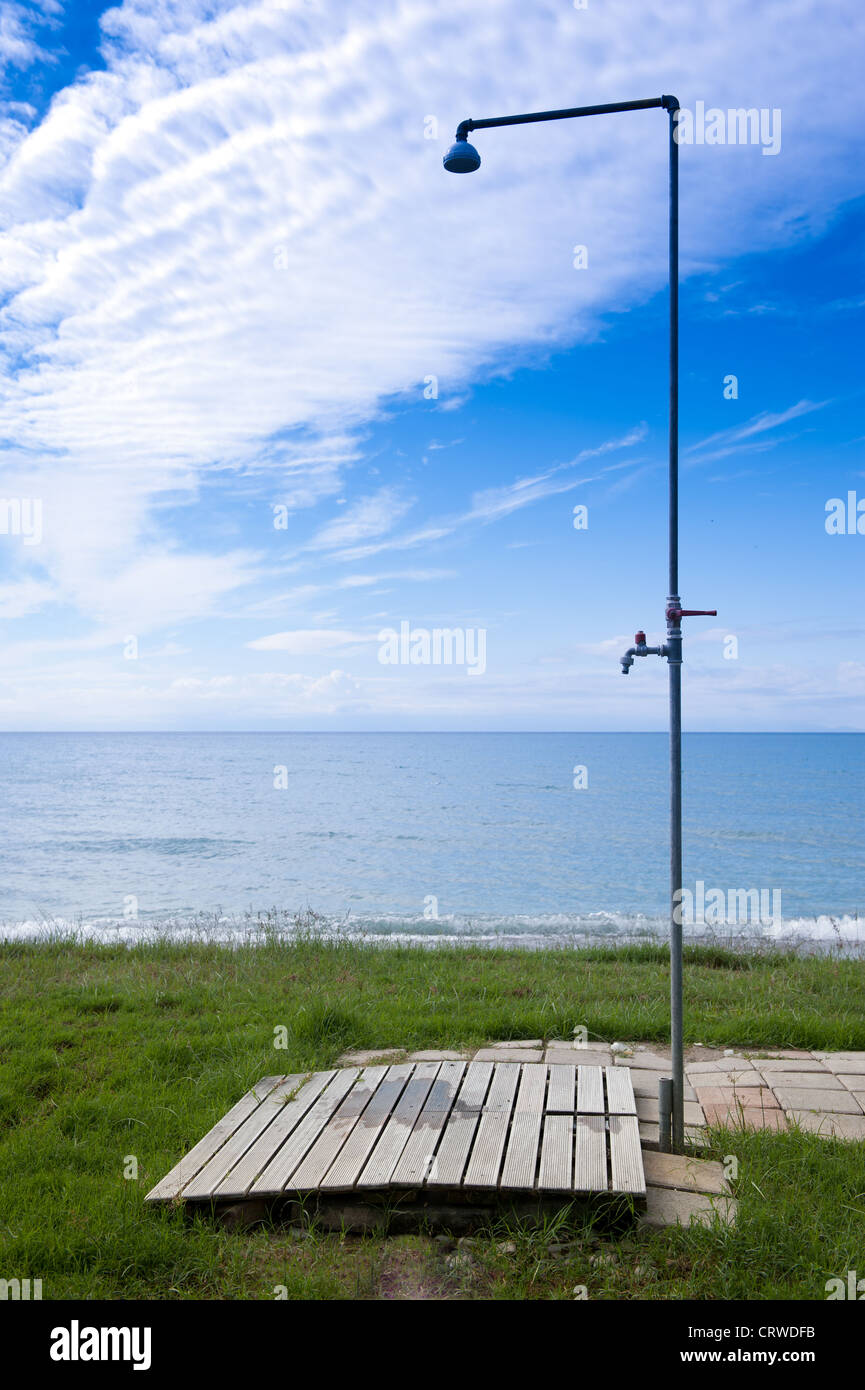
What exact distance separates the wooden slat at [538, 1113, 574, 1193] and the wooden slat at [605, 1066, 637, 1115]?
0.23m

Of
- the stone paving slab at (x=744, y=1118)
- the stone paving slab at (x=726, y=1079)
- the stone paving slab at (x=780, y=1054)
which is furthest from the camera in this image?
the stone paving slab at (x=780, y=1054)

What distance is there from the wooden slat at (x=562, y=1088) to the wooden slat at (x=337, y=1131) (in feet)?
2.67

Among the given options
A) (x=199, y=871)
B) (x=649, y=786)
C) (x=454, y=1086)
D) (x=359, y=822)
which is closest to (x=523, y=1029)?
(x=454, y=1086)

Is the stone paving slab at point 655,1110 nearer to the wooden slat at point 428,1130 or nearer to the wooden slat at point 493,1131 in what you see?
the wooden slat at point 493,1131

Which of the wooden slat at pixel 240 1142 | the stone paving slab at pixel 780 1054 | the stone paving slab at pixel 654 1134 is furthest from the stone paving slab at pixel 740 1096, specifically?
the wooden slat at pixel 240 1142

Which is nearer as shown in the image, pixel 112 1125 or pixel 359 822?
pixel 112 1125

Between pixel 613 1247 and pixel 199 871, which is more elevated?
pixel 613 1247

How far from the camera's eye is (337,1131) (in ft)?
11.7

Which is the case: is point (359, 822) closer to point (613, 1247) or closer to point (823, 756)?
point (613, 1247)

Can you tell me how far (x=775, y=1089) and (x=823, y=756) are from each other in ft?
285

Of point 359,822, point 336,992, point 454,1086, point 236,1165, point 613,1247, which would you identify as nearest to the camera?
point 613,1247

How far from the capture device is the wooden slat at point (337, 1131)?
3229 mm

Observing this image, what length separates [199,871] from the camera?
892 inches

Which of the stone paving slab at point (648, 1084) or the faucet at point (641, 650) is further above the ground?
the faucet at point (641, 650)
